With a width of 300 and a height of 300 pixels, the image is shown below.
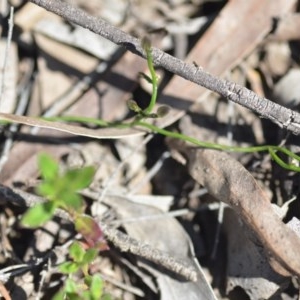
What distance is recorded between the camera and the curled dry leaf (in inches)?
72.3

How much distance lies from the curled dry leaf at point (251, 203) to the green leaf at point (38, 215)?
693 millimetres

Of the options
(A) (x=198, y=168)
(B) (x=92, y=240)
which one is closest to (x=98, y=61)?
(A) (x=198, y=168)

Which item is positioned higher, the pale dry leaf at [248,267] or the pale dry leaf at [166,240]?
the pale dry leaf at [248,267]

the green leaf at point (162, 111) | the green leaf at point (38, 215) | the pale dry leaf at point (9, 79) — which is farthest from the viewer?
the pale dry leaf at point (9, 79)

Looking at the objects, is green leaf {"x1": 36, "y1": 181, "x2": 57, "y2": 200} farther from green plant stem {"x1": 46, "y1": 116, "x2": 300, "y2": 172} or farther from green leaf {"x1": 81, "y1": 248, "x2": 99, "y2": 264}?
green plant stem {"x1": 46, "y1": 116, "x2": 300, "y2": 172}

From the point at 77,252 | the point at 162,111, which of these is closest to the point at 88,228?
the point at 77,252

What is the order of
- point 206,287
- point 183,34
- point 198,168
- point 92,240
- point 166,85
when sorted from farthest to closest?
1. point 183,34
2. point 166,85
3. point 198,168
4. point 206,287
5. point 92,240

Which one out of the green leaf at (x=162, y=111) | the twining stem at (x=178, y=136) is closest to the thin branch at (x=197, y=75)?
the twining stem at (x=178, y=136)

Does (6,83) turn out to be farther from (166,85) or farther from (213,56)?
(213,56)

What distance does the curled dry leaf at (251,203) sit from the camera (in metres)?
1.84

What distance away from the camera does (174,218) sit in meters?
2.28

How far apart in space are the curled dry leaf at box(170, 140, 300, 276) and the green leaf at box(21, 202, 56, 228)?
693 mm

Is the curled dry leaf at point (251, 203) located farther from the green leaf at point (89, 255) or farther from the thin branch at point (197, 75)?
the green leaf at point (89, 255)

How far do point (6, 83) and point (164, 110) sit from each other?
782 millimetres
